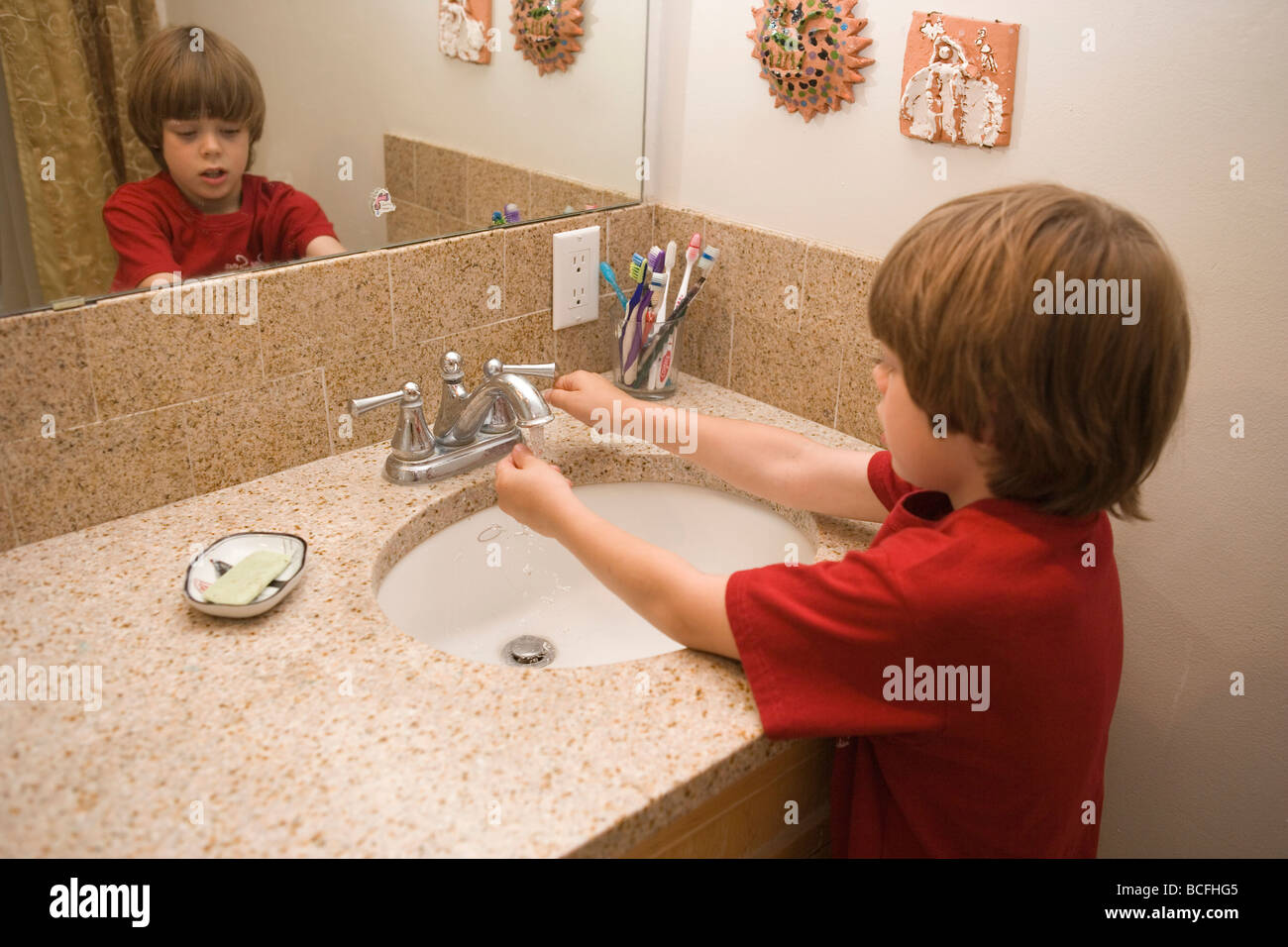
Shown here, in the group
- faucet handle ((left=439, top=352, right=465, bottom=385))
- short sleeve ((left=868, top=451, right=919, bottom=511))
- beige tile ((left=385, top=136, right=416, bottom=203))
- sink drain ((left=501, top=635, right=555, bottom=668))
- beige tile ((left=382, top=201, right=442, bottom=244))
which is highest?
beige tile ((left=385, top=136, right=416, bottom=203))

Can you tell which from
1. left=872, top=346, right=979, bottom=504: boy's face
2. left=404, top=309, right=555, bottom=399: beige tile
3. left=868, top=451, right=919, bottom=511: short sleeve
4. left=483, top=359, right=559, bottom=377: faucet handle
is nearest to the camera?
left=872, top=346, right=979, bottom=504: boy's face

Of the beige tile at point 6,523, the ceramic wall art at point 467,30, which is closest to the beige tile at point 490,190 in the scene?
the ceramic wall art at point 467,30

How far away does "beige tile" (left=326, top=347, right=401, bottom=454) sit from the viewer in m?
Answer: 1.11

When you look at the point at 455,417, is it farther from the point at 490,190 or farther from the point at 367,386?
the point at 490,190

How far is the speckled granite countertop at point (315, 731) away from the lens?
2.15 ft

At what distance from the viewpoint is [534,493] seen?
960 millimetres

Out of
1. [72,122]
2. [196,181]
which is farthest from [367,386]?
[72,122]

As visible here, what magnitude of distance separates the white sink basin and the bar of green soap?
165mm

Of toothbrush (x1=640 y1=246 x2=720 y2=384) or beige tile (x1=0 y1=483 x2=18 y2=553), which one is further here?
toothbrush (x1=640 y1=246 x2=720 y2=384)

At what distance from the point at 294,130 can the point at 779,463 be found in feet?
1.94

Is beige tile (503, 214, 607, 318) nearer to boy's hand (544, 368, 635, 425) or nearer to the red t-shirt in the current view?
boy's hand (544, 368, 635, 425)

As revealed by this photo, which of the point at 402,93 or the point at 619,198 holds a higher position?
the point at 402,93

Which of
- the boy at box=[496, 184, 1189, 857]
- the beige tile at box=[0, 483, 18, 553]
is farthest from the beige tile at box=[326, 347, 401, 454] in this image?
the boy at box=[496, 184, 1189, 857]

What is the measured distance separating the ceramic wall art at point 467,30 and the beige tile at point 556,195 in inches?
6.0
